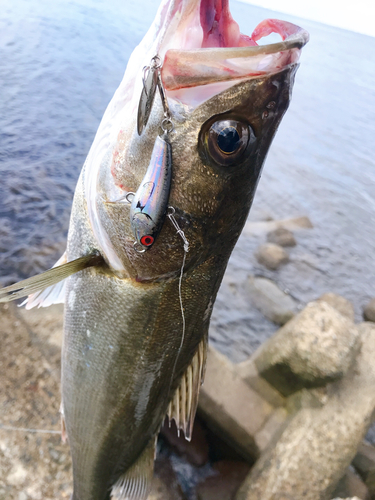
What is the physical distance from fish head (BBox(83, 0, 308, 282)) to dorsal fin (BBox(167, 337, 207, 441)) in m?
0.55

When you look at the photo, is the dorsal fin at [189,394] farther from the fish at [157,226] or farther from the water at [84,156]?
the water at [84,156]

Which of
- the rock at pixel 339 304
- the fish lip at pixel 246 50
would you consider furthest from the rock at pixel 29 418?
the rock at pixel 339 304

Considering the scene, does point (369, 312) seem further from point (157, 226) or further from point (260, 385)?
point (157, 226)

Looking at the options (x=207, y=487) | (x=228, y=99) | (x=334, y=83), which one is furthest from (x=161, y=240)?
(x=334, y=83)

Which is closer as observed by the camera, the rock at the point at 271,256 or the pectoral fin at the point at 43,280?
the pectoral fin at the point at 43,280

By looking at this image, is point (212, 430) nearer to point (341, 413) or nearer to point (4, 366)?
point (341, 413)

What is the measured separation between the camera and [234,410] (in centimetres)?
316

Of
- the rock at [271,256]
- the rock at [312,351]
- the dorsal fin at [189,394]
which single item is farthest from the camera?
the rock at [271,256]

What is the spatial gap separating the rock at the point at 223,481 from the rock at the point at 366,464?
1.09 meters

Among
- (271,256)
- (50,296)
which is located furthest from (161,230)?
(271,256)

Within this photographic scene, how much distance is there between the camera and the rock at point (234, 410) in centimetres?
311

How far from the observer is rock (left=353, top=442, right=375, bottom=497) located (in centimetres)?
332

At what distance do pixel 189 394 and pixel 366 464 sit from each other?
104 inches

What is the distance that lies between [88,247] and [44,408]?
71.8 inches
